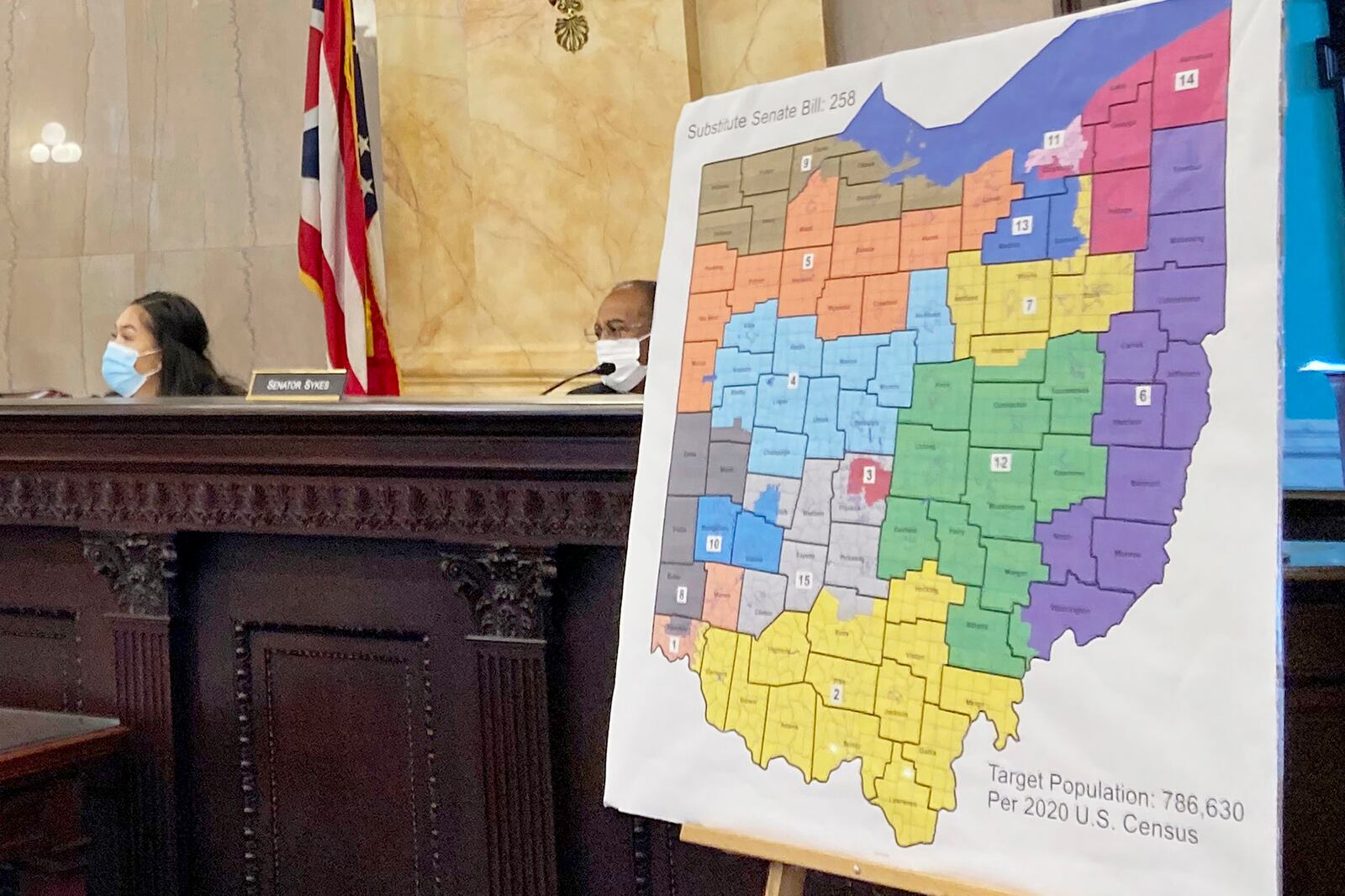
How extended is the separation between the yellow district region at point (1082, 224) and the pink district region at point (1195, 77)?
95 mm

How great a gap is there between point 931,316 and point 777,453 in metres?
0.26

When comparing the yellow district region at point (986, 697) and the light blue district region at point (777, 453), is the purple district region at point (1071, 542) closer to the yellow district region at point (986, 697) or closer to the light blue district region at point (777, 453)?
the yellow district region at point (986, 697)

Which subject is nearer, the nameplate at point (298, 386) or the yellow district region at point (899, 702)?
the yellow district region at point (899, 702)

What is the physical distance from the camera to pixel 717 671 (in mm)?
1559

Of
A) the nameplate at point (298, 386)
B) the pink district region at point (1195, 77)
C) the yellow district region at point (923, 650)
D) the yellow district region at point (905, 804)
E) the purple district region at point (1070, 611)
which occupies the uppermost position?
the pink district region at point (1195, 77)

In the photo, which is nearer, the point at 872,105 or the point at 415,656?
the point at 872,105

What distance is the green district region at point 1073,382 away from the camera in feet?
4.33

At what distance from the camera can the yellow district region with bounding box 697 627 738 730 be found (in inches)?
60.9

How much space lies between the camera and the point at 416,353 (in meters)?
5.01

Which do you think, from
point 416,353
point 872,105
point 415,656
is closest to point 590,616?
point 415,656

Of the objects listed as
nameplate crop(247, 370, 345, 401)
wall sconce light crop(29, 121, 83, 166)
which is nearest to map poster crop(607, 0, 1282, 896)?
nameplate crop(247, 370, 345, 401)

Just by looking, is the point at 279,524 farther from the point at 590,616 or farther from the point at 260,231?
the point at 260,231

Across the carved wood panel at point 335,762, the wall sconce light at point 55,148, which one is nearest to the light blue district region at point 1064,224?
the carved wood panel at point 335,762

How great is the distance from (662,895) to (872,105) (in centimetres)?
130
